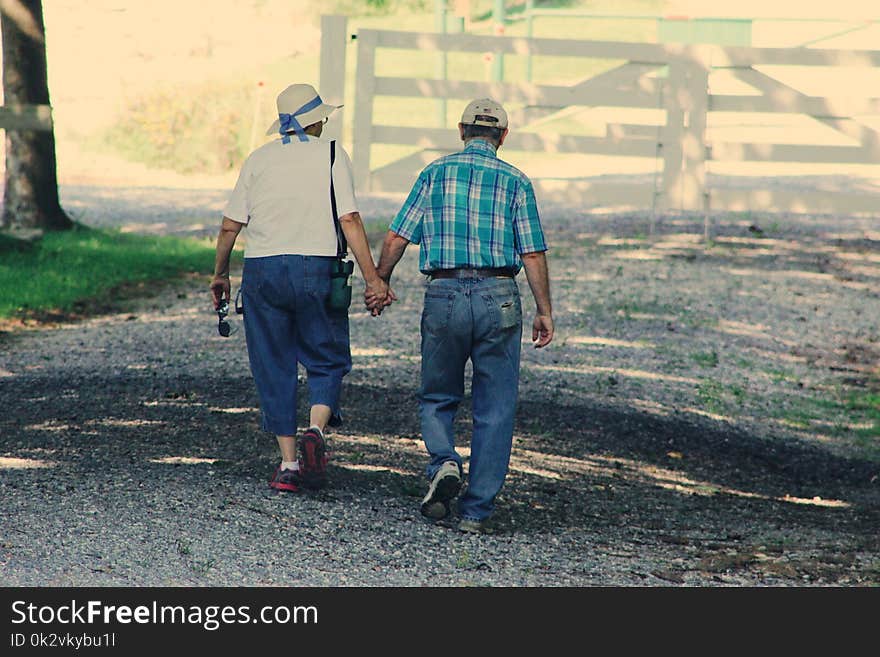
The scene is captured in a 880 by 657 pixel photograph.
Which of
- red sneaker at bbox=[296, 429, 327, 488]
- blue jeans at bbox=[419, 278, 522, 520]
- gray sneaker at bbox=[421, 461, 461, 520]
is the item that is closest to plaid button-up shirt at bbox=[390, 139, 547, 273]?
blue jeans at bbox=[419, 278, 522, 520]

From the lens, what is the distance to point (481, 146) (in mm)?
6172

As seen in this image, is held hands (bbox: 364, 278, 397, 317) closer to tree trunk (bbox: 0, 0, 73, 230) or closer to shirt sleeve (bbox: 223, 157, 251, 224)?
shirt sleeve (bbox: 223, 157, 251, 224)

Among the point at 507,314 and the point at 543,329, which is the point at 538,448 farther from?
the point at 507,314

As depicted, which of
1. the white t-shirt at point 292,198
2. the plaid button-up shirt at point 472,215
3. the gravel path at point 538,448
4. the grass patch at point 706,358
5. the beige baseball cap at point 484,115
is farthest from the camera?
the grass patch at point 706,358

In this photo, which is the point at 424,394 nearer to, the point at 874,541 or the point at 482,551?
the point at 482,551

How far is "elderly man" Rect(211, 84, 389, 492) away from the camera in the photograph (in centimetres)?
636

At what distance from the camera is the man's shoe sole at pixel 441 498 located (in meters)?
6.26

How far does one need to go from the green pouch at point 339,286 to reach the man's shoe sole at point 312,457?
58 cm

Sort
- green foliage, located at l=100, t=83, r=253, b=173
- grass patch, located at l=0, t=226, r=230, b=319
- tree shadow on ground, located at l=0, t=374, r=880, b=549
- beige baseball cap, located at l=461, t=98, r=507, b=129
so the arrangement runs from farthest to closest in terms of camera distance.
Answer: green foliage, located at l=100, t=83, r=253, b=173 < grass patch, located at l=0, t=226, r=230, b=319 < tree shadow on ground, located at l=0, t=374, r=880, b=549 < beige baseball cap, located at l=461, t=98, r=507, b=129

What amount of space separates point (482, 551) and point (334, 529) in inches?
24.3

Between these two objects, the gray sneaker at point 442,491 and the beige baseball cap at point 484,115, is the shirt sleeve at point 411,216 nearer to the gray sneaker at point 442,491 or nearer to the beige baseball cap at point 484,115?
the beige baseball cap at point 484,115

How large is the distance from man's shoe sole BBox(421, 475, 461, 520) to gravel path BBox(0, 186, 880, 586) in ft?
0.35

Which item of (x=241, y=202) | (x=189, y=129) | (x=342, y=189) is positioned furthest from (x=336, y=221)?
(x=189, y=129)

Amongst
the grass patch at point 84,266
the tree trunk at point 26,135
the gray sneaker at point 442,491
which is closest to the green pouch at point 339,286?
the gray sneaker at point 442,491
